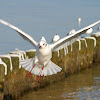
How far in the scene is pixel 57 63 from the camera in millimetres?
16453

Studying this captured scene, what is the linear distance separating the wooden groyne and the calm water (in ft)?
0.80

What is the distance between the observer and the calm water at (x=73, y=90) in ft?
A: 46.7

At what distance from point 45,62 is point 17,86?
1370 mm

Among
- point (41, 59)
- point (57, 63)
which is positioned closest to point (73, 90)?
point (57, 63)

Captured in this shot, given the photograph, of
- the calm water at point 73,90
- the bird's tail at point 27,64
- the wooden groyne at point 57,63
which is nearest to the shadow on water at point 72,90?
the calm water at point 73,90

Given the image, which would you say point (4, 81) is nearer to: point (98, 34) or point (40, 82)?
point (40, 82)

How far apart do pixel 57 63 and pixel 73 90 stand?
147 centimetres

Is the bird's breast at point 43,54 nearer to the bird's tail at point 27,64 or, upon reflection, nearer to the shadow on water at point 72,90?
the bird's tail at point 27,64

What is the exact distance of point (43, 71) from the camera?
12484 millimetres

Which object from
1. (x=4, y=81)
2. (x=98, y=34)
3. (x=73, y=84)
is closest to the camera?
(x=4, y=81)

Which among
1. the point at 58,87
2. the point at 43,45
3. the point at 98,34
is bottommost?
A: the point at 58,87

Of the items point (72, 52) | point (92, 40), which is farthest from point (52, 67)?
point (92, 40)

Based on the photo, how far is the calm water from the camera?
46.7 ft

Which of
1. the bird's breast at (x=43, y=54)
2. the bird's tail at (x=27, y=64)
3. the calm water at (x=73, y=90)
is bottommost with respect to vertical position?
the calm water at (x=73, y=90)
